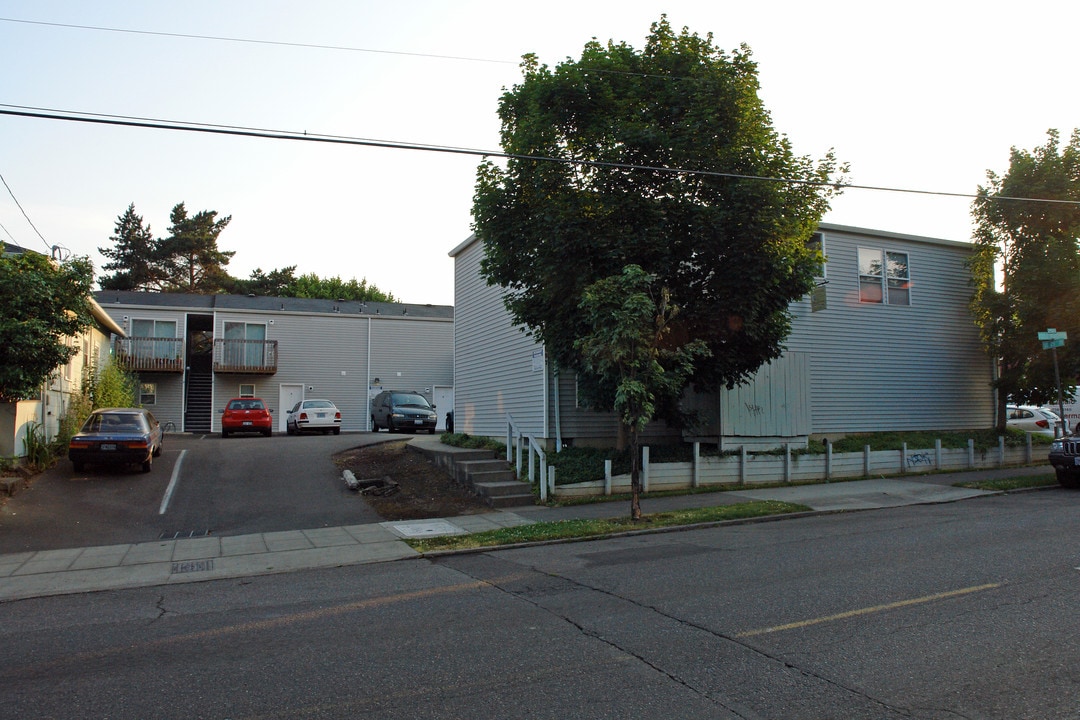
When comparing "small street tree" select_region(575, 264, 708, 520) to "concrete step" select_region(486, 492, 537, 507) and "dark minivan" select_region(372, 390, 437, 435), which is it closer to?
"concrete step" select_region(486, 492, 537, 507)

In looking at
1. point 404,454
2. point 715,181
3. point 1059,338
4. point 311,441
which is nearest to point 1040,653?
point 715,181

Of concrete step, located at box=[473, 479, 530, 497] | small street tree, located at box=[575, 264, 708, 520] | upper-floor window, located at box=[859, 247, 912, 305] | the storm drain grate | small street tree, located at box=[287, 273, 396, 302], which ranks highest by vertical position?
small street tree, located at box=[287, 273, 396, 302]

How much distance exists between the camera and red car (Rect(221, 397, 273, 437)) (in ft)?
89.8

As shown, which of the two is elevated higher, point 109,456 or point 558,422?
point 558,422

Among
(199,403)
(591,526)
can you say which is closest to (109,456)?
(591,526)

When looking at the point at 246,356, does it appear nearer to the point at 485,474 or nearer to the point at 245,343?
the point at 245,343

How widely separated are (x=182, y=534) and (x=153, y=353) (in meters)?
24.7

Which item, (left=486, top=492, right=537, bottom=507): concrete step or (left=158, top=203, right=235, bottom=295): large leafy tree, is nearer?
(left=486, top=492, right=537, bottom=507): concrete step

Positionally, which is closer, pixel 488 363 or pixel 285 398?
pixel 488 363

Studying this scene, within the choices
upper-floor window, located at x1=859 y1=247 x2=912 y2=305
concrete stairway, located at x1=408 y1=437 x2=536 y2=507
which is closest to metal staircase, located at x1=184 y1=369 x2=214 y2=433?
concrete stairway, located at x1=408 y1=437 x2=536 y2=507

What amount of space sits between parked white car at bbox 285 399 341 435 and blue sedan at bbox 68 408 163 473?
11691 mm

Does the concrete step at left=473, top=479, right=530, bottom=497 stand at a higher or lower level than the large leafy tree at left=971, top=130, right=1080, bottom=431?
lower

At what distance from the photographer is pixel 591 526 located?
11766 millimetres

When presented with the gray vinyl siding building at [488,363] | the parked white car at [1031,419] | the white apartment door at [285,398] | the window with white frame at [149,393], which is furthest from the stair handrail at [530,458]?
the window with white frame at [149,393]
